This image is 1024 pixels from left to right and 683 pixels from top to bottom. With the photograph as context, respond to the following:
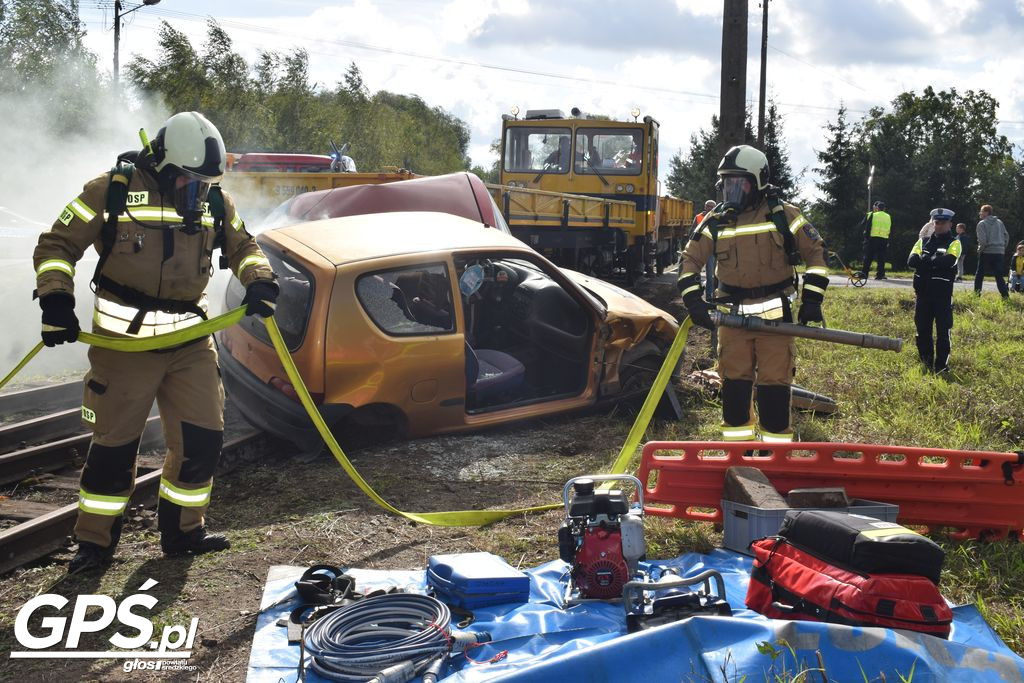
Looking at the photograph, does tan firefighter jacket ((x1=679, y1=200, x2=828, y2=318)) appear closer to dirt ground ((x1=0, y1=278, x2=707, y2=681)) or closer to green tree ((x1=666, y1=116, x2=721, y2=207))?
dirt ground ((x1=0, y1=278, x2=707, y2=681))

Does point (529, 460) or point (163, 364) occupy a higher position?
point (163, 364)

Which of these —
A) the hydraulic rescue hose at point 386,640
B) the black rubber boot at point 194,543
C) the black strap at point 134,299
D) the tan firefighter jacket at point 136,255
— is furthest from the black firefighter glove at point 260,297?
the hydraulic rescue hose at point 386,640

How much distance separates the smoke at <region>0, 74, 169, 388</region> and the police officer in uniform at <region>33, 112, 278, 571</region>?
15.6ft

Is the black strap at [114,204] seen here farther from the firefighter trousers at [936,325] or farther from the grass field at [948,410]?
the firefighter trousers at [936,325]

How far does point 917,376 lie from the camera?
905 centimetres

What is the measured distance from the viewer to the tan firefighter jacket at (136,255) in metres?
4.00

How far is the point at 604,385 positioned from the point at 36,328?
606 cm

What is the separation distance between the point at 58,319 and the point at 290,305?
1.86m

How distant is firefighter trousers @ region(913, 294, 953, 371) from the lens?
921cm

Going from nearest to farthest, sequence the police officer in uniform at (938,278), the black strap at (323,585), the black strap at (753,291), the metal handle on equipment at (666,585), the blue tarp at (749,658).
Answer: the blue tarp at (749,658) < the metal handle on equipment at (666,585) < the black strap at (323,585) < the black strap at (753,291) < the police officer in uniform at (938,278)

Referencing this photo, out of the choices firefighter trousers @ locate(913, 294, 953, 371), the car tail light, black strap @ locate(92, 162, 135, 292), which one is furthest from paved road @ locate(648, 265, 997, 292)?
black strap @ locate(92, 162, 135, 292)

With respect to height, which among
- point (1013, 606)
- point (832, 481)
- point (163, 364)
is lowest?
point (1013, 606)

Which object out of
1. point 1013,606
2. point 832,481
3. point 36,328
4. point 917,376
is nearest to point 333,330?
point 832,481

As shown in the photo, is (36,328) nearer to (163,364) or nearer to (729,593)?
(163,364)
